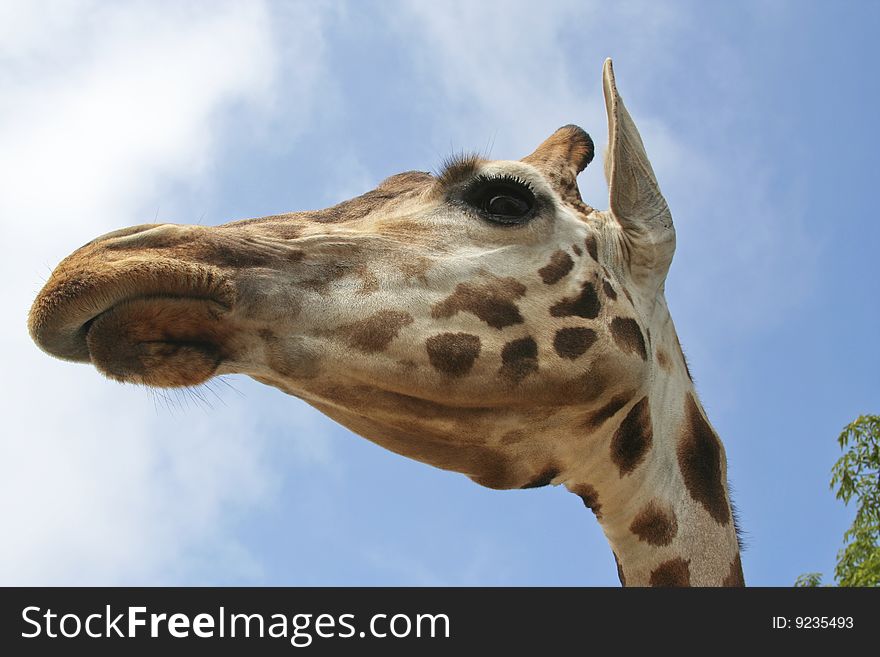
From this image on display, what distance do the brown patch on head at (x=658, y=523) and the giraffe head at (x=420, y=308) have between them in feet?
1.44

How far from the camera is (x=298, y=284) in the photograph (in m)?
4.06

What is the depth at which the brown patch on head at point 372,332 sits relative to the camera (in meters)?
4.01

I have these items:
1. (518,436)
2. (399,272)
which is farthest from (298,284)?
(518,436)

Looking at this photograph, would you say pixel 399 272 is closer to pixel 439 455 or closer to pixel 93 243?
pixel 439 455

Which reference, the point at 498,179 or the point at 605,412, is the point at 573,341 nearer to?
the point at 605,412

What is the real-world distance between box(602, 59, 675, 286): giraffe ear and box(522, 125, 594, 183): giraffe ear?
0.23 metres

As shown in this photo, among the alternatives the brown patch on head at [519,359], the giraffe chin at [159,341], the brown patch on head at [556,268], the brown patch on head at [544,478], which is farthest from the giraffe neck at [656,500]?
the giraffe chin at [159,341]

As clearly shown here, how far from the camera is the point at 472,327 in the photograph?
4172mm

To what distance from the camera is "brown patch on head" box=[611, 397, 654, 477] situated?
4516 mm

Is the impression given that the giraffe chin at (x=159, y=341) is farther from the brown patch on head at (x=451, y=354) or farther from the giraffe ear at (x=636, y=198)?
the giraffe ear at (x=636, y=198)

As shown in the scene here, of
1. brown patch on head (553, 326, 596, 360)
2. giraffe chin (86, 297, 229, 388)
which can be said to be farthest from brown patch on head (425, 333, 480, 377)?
giraffe chin (86, 297, 229, 388)

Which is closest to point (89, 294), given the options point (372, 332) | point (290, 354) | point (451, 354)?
point (290, 354)

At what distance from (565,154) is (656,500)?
1.76m

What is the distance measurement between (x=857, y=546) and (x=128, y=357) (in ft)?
31.0
